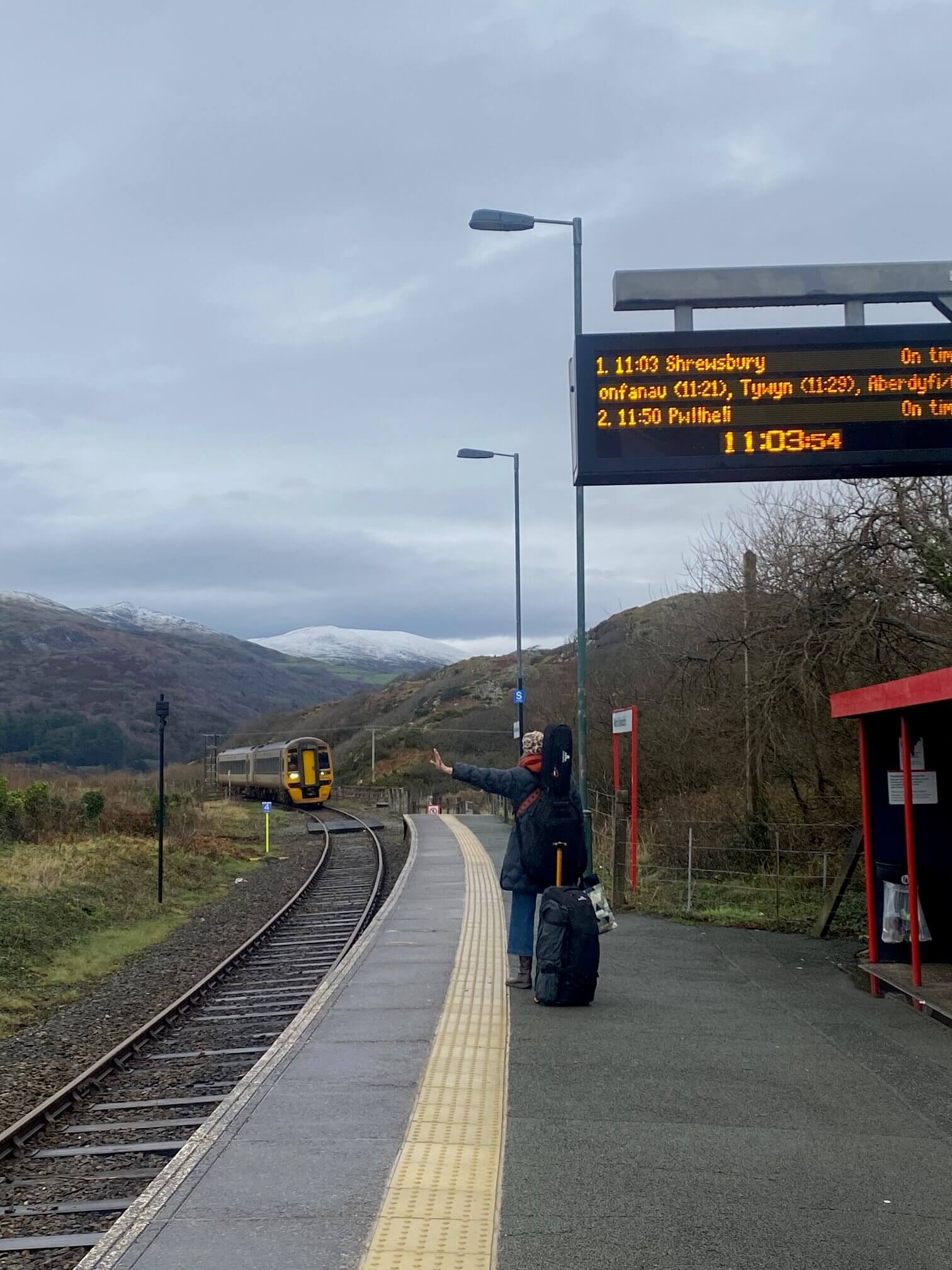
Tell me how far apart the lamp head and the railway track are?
324 inches

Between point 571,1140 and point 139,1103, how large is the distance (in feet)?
12.4

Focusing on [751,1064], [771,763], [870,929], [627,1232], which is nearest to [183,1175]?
[627,1232]

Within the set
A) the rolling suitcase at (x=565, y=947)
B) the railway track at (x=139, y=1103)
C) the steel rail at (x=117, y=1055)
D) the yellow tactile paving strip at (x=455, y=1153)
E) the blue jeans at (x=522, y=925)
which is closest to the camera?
the yellow tactile paving strip at (x=455, y=1153)

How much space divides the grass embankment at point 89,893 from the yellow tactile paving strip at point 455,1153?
5604 millimetres

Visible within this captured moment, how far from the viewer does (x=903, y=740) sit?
9.00m

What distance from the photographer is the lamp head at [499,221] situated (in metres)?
13.2

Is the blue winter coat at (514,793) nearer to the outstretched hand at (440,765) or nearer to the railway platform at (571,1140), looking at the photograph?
the outstretched hand at (440,765)

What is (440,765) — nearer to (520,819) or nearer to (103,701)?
(520,819)

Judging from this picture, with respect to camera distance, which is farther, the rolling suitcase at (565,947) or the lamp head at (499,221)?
the lamp head at (499,221)

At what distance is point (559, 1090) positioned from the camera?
630 centimetres

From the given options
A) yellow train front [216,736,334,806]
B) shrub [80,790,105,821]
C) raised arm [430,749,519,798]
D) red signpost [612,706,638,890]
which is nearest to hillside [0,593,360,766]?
yellow train front [216,736,334,806]

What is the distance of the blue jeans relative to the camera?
8805mm

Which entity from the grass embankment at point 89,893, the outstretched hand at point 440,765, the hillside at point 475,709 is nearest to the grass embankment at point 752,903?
the outstretched hand at point 440,765

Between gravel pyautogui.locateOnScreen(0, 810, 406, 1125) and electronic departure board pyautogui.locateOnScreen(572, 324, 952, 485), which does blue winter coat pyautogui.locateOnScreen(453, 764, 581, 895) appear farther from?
gravel pyautogui.locateOnScreen(0, 810, 406, 1125)
